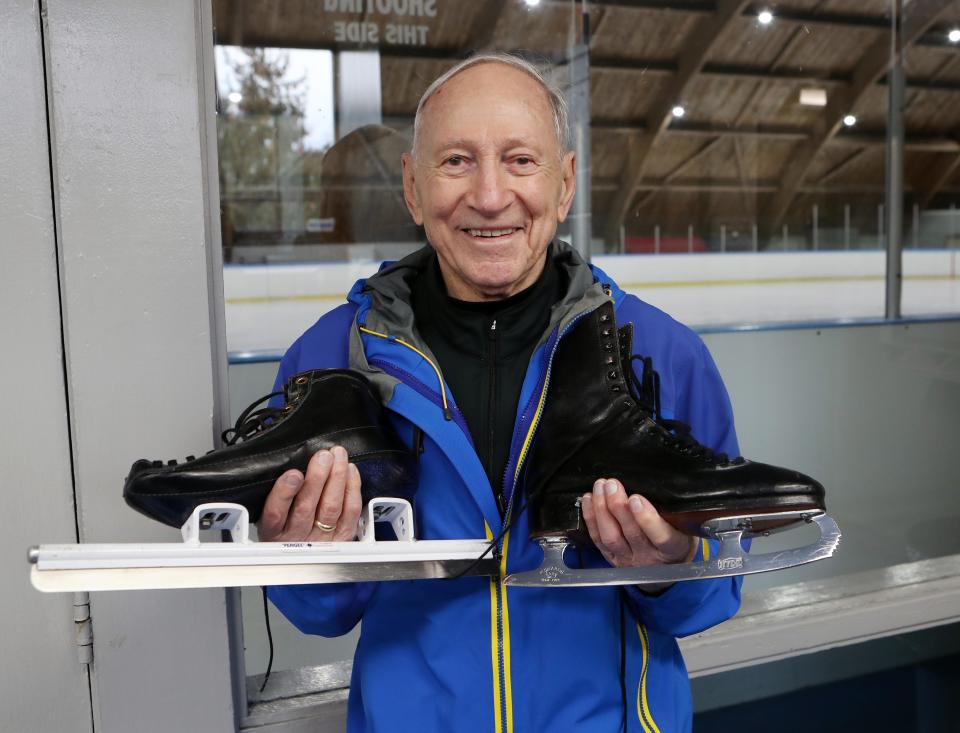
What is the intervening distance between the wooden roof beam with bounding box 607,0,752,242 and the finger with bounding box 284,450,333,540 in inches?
164

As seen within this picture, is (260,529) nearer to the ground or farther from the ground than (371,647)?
farther from the ground

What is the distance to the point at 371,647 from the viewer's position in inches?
45.2

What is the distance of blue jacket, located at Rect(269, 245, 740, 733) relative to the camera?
3.58 feet

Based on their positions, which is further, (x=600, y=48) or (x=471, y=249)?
(x=600, y=48)

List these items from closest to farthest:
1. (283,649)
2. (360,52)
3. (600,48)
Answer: (283,649) → (360,52) → (600,48)

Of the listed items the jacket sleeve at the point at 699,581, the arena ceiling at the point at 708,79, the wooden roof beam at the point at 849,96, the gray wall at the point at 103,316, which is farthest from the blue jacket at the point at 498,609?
the wooden roof beam at the point at 849,96

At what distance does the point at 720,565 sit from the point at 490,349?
39 centimetres

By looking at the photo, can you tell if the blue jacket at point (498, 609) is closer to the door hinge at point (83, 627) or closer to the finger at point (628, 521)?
the finger at point (628, 521)

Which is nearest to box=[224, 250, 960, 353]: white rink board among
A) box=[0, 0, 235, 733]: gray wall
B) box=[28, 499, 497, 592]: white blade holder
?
box=[0, 0, 235, 733]: gray wall

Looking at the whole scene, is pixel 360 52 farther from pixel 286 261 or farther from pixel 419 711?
pixel 419 711

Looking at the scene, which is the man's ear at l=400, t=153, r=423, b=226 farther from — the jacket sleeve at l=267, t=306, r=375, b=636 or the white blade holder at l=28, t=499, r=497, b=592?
the white blade holder at l=28, t=499, r=497, b=592

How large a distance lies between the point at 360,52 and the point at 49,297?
Result: 8.19ft

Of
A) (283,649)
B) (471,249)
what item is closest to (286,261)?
(283,649)

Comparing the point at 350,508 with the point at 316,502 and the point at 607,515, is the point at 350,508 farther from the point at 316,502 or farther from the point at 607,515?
the point at 607,515
